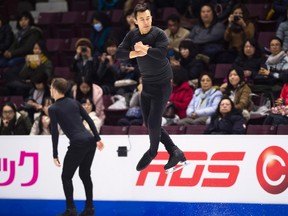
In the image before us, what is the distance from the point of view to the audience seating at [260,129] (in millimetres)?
11266

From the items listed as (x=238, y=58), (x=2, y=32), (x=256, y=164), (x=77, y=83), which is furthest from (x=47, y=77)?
(x=256, y=164)

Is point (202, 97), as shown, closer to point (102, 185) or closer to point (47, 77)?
point (102, 185)

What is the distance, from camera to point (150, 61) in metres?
8.72

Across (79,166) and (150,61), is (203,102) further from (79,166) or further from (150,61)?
(150,61)

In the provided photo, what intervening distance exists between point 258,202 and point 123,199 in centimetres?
183

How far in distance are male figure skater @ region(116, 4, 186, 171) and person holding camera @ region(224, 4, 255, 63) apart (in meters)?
4.37

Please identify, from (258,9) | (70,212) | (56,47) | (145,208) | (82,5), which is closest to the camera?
(70,212)

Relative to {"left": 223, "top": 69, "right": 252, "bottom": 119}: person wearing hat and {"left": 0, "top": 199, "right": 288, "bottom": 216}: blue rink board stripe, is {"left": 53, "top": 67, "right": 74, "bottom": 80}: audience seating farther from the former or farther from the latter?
{"left": 223, "top": 69, "right": 252, "bottom": 119}: person wearing hat

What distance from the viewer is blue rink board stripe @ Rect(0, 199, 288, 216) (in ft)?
35.0

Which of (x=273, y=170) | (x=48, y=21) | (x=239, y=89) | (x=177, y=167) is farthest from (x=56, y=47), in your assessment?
(x=177, y=167)

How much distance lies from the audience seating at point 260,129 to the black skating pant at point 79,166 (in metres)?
2.11

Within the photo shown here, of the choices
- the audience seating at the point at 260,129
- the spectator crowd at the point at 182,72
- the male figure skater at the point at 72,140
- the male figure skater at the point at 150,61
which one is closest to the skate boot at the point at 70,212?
the male figure skater at the point at 72,140

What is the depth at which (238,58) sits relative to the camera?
12.7 meters

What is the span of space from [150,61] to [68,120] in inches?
89.7
